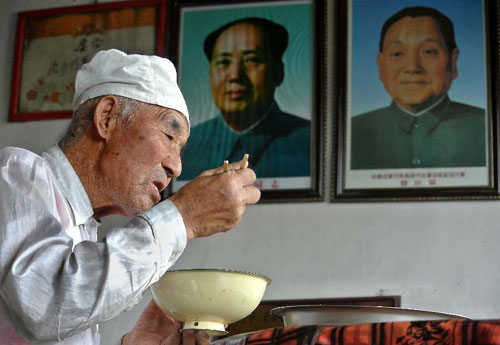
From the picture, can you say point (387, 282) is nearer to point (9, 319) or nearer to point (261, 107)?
point (261, 107)

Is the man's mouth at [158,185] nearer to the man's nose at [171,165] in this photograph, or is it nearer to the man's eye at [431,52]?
the man's nose at [171,165]

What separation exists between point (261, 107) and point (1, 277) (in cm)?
192

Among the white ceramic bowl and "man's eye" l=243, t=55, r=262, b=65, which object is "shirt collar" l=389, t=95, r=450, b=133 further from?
the white ceramic bowl

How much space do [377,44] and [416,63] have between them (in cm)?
16

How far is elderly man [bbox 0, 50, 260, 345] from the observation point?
3.96 ft

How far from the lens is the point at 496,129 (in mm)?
2816

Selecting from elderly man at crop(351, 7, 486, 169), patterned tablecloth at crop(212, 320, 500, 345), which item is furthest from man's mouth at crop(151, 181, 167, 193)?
elderly man at crop(351, 7, 486, 169)

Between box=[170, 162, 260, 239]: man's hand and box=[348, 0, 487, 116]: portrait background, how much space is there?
1664 millimetres

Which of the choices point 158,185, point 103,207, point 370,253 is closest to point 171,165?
point 158,185

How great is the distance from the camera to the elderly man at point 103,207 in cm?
121

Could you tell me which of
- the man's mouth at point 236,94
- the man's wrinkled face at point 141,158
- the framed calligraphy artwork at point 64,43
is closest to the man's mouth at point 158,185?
the man's wrinkled face at point 141,158

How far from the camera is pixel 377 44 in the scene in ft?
9.92

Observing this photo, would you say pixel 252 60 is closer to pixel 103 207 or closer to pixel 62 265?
pixel 103 207

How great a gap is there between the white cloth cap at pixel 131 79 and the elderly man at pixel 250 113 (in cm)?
132
